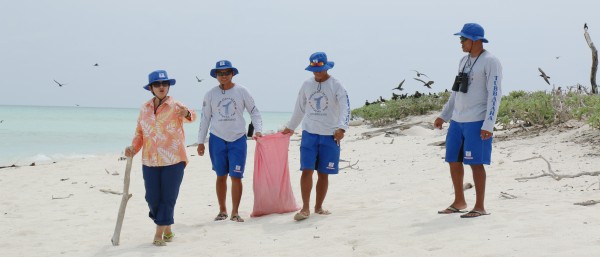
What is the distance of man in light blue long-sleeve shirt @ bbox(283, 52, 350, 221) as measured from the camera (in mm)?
6393

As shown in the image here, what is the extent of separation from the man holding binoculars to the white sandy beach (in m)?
0.52

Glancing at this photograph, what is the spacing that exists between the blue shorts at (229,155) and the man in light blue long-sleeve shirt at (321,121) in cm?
65

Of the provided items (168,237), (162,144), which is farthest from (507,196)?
(162,144)

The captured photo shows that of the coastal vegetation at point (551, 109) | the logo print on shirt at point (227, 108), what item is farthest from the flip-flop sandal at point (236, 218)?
the coastal vegetation at point (551, 109)

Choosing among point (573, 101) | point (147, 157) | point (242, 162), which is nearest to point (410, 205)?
point (242, 162)

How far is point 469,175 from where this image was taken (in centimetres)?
892

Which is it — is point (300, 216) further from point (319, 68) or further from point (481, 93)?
point (481, 93)

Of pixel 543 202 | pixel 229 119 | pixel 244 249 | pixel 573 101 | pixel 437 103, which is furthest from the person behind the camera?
pixel 437 103

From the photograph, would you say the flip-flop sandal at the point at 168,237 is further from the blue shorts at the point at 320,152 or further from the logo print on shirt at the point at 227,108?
the blue shorts at the point at 320,152

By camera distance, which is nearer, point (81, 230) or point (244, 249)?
point (244, 249)

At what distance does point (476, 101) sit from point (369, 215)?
160cm

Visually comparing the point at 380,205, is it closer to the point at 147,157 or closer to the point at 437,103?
the point at 147,157

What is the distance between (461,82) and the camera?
5641 mm

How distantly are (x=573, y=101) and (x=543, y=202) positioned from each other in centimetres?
605
